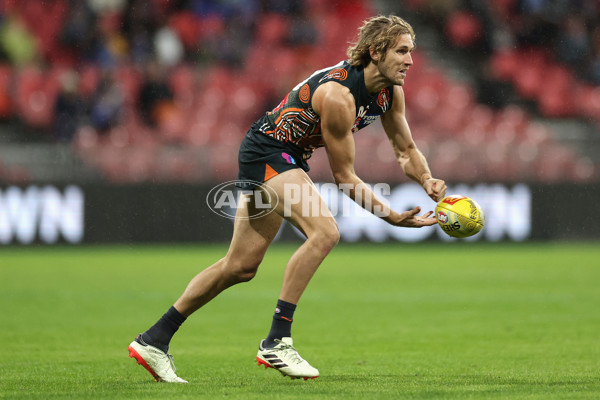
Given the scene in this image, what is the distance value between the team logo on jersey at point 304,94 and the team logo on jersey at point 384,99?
520mm

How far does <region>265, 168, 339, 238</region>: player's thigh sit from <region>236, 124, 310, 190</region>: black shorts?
74 millimetres

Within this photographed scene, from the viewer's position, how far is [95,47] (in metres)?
21.4

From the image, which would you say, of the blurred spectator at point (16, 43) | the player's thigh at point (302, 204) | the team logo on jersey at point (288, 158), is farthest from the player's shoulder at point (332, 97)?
the blurred spectator at point (16, 43)

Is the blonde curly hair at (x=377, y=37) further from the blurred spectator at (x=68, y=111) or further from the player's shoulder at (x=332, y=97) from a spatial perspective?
the blurred spectator at (x=68, y=111)

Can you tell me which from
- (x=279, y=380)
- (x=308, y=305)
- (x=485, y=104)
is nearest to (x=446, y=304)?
(x=308, y=305)

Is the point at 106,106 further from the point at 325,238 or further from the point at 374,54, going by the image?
the point at 325,238

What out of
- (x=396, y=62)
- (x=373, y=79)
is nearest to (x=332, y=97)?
(x=373, y=79)

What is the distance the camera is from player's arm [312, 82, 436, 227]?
6.08 metres

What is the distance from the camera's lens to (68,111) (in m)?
19.5

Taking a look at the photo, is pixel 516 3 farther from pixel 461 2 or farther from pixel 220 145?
pixel 220 145

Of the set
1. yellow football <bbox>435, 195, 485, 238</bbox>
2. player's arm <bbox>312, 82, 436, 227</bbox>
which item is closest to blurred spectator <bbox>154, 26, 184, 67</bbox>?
player's arm <bbox>312, 82, 436, 227</bbox>

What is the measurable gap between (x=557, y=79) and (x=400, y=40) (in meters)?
18.1

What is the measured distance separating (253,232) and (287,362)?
932 millimetres

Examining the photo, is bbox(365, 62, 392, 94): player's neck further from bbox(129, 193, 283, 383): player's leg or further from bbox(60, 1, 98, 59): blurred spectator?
bbox(60, 1, 98, 59): blurred spectator
